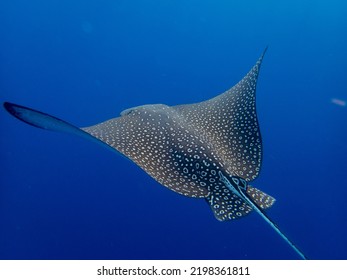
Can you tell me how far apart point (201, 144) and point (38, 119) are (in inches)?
55.7

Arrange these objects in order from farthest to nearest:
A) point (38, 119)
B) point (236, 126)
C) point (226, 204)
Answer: point (236, 126) → point (226, 204) → point (38, 119)

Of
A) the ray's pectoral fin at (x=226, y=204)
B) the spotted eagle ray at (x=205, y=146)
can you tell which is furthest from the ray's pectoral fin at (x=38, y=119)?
the ray's pectoral fin at (x=226, y=204)

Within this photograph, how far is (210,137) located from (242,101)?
1.59 ft

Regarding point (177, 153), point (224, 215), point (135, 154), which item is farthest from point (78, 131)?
point (224, 215)

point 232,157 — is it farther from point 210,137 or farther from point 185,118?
point 185,118

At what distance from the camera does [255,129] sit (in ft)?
11.3

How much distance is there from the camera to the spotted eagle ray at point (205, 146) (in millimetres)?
3076

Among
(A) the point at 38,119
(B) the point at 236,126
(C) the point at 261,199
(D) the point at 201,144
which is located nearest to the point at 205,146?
(D) the point at 201,144

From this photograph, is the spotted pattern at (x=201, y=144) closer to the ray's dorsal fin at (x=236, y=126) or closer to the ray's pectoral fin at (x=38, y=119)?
the ray's dorsal fin at (x=236, y=126)

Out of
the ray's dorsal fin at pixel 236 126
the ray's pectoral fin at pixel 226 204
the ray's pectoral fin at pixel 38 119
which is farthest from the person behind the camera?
the ray's dorsal fin at pixel 236 126

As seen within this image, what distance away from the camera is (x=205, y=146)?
320 cm

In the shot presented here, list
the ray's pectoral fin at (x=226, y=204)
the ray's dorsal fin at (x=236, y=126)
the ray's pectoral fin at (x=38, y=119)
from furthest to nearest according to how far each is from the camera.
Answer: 1. the ray's dorsal fin at (x=236, y=126)
2. the ray's pectoral fin at (x=226, y=204)
3. the ray's pectoral fin at (x=38, y=119)

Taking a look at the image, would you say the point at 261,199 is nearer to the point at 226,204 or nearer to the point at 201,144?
the point at 226,204

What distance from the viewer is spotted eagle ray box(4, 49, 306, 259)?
10.1ft
